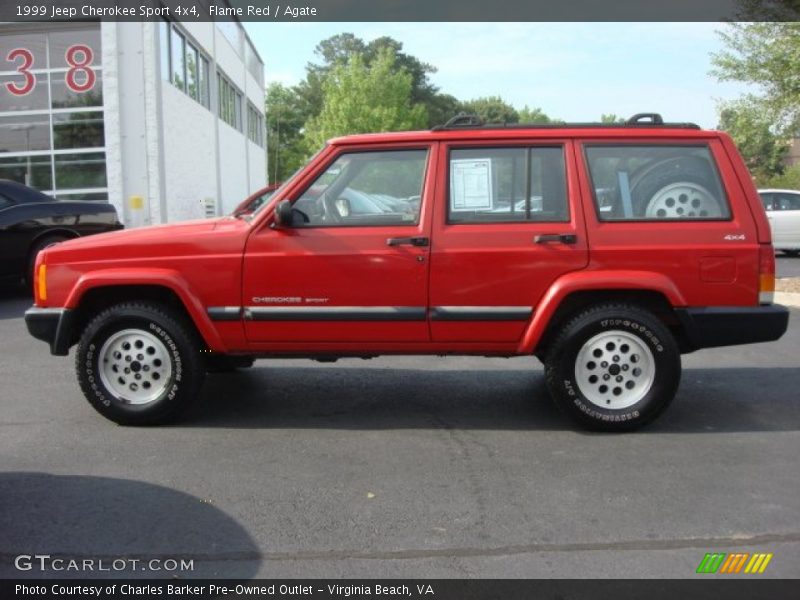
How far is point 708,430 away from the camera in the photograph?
16.3ft

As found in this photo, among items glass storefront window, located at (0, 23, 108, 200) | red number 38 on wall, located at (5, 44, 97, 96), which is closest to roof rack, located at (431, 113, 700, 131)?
glass storefront window, located at (0, 23, 108, 200)

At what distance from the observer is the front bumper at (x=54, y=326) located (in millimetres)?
5031

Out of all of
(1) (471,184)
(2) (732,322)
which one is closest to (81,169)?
(1) (471,184)

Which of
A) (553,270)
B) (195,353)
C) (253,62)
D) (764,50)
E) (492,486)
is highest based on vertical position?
(253,62)

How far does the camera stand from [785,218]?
648 inches

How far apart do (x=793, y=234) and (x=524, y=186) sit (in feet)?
45.1

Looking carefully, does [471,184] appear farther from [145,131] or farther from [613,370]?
[145,131]

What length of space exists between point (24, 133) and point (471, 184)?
1596cm

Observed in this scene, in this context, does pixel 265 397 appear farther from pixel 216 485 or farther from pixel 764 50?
pixel 764 50

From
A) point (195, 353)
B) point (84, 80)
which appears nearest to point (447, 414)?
point (195, 353)

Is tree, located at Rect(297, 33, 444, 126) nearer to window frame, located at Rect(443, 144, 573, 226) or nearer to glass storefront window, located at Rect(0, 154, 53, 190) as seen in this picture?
glass storefront window, located at Rect(0, 154, 53, 190)

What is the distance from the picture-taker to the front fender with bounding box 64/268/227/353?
193 inches

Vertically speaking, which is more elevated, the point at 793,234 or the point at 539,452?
the point at 793,234

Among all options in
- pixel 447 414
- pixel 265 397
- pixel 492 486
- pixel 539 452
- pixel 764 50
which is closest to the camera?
pixel 492 486
